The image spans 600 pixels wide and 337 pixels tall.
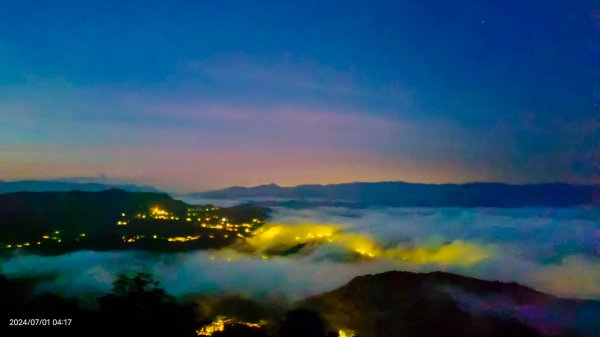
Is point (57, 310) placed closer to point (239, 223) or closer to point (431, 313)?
point (431, 313)

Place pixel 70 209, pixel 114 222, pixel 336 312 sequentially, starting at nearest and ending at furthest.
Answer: pixel 336 312 < pixel 114 222 < pixel 70 209

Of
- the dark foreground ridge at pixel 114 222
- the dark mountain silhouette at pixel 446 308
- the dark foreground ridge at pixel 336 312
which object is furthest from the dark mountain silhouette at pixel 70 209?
the dark mountain silhouette at pixel 446 308

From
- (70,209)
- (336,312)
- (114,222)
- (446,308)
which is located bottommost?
(336,312)

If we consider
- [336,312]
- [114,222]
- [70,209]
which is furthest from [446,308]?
[70,209]

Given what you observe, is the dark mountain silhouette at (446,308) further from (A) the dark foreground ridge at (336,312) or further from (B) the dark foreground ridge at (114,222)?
(B) the dark foreground ridge at (114,222)

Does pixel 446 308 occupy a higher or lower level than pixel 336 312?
higher

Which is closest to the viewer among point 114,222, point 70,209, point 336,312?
point 336,312

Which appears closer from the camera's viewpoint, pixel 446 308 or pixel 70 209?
pixel 446 308

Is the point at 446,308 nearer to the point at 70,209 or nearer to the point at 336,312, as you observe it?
the point at 336,312
